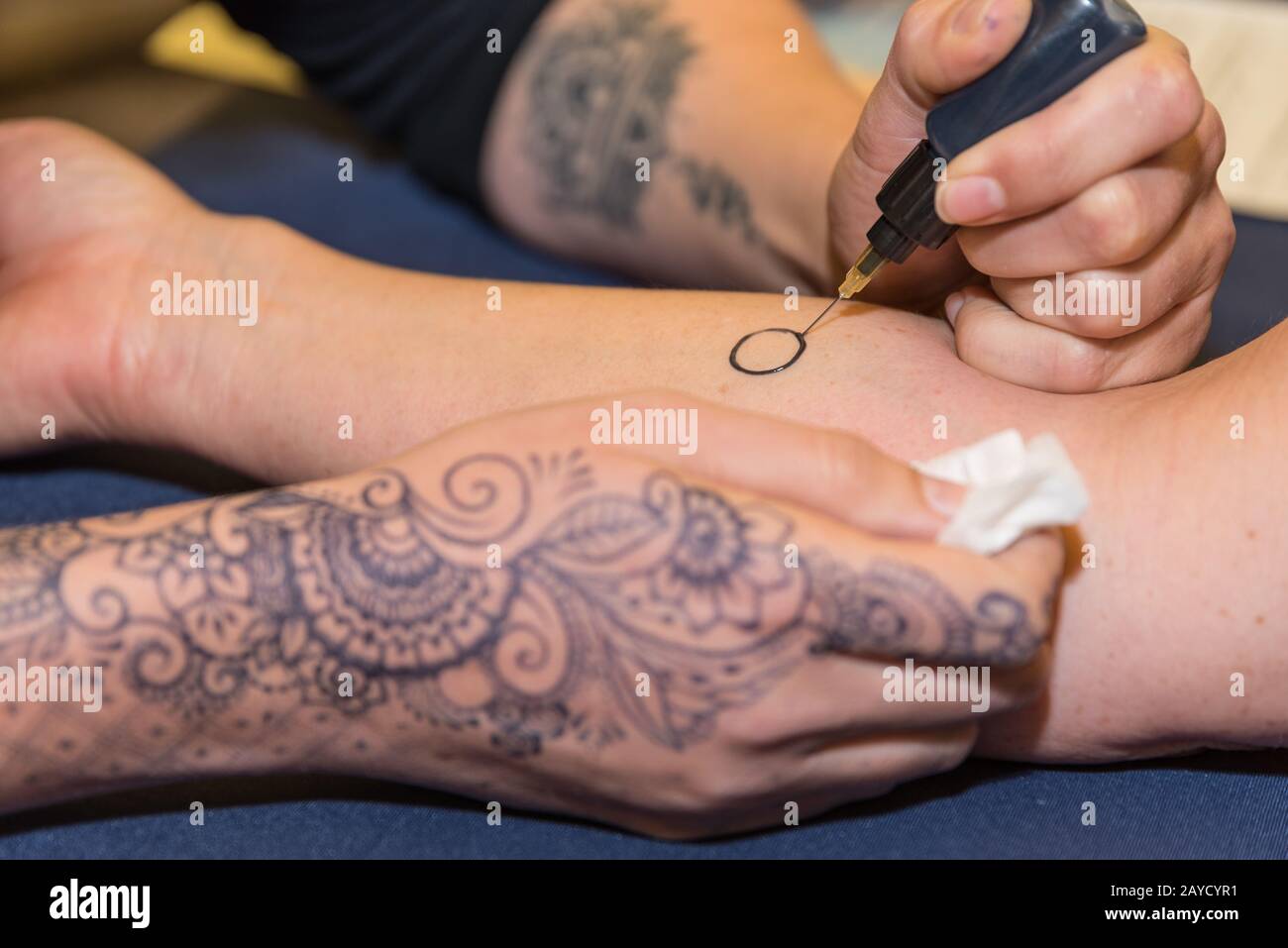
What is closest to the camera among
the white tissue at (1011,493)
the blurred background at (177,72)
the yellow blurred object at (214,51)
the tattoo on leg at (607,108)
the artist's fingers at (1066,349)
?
the white tissue at (1011,493)

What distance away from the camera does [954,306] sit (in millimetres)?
1026

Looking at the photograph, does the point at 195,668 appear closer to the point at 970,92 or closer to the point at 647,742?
the point at 647,742

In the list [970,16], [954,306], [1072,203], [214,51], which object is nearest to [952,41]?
[970,16]

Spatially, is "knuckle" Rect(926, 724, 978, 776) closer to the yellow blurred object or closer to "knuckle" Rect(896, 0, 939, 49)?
"knuckle" Rect(896, 0, 939, 49)

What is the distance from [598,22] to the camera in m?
1.51

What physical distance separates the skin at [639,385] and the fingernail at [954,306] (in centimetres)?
2

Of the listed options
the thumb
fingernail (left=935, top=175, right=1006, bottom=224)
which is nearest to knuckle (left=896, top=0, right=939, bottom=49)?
the thumb

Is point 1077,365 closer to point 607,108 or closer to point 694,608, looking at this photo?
point 694,608

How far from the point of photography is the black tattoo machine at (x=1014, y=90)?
0.82 meters

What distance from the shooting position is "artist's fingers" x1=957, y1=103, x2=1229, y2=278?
2.85ft

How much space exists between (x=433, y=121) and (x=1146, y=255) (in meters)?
0.95

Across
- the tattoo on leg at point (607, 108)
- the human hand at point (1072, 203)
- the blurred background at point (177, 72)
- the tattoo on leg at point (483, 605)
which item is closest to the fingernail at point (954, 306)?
the human hand at point (1072, 203)

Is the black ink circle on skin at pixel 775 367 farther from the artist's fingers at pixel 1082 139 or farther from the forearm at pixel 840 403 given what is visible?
the artist's fingers at pixel 1082 139

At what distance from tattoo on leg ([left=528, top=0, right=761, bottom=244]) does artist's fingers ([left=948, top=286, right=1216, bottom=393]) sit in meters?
0.51
